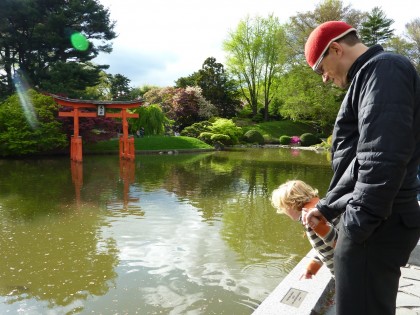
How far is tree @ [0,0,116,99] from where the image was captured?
21.7 m

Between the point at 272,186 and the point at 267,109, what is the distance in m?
29.5

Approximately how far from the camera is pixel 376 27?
2783 centimetres

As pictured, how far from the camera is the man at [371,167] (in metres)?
1.22

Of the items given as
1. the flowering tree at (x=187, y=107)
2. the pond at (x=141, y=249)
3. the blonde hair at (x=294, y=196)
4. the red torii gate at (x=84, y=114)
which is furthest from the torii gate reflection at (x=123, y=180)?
the flowering tree at (x=187, y=107)

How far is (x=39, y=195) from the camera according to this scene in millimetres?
8242

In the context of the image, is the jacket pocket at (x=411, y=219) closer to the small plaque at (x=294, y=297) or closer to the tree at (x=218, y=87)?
the small plaque at (x=294, y=297)

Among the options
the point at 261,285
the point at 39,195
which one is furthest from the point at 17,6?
the point at 261,285

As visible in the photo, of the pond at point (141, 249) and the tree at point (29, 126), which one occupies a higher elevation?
the tree at point (29, 126)

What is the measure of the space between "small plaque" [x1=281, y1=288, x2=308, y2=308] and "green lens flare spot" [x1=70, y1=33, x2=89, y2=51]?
23736 millimetres

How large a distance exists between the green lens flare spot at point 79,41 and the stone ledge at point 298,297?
927 inches

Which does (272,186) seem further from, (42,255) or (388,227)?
(388,227)

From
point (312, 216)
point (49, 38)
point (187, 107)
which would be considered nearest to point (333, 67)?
point (312, 216)

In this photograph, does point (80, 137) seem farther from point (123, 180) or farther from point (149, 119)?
point (149, 119)

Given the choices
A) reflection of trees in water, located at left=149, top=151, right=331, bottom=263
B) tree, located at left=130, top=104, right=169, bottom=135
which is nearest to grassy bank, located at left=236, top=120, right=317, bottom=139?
tree, located at left=130, top=104, right=169, bottom=135
